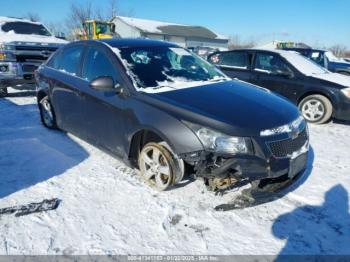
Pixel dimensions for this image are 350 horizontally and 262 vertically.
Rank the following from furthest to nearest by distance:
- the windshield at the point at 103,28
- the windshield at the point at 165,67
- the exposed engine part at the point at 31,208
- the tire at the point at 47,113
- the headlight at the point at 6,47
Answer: the windshield at the point at 103,28, the headlight at the point at 6,47, the tire at the point at 47,113, the windshield at the point at 165,67, the exposed engine part at the point at 31,208

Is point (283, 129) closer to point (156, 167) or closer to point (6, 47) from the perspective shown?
point (156, 167)

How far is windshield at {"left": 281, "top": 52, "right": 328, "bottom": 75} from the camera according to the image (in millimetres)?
6849

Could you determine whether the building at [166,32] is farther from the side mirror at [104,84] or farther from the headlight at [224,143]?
the headlight at [224,143]

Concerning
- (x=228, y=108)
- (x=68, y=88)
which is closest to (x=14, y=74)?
(x=68, y=88)

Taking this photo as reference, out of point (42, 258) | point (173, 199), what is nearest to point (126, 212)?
point (173, 199)

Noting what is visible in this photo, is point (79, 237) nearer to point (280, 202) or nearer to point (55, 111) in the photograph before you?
point (280, 202)

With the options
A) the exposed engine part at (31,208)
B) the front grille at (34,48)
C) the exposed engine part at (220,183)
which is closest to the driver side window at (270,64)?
the exposed engine part at (220,183)

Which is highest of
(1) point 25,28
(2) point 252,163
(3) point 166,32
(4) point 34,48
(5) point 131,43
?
(3) point 166,32

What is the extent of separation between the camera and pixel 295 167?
3.14 m

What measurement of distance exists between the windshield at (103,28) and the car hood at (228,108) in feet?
66.5

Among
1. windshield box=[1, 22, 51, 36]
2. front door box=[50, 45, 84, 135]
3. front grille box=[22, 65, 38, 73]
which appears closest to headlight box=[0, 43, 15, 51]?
front grille box=[22, 65, 38, 73]

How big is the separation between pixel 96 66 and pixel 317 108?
4771 mm

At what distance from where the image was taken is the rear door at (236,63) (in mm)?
7422

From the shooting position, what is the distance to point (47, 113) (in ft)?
18.0
